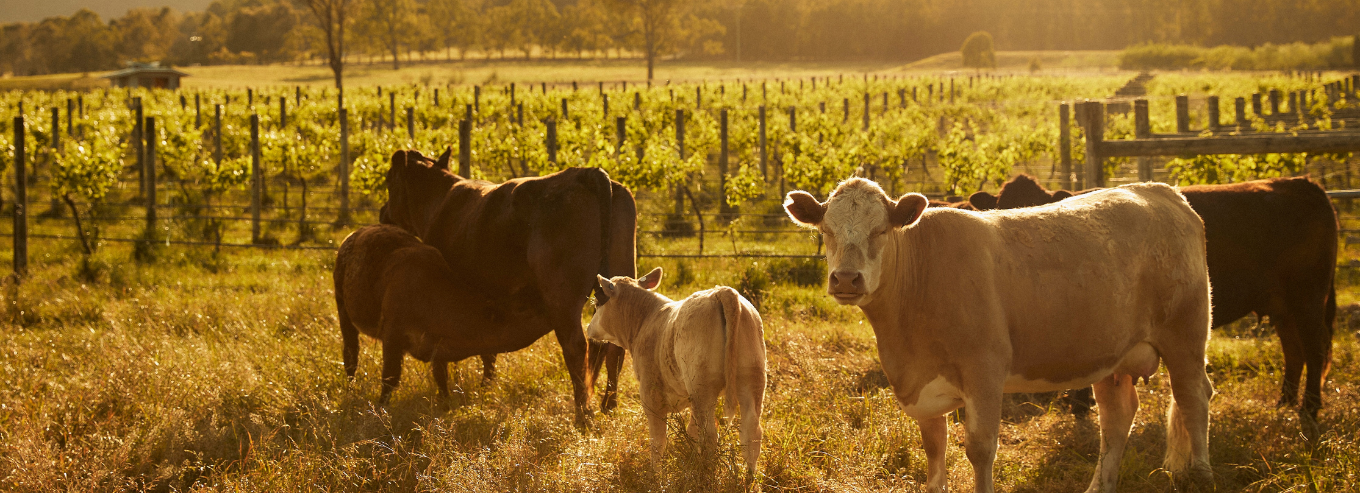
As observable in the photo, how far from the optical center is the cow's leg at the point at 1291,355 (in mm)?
6137

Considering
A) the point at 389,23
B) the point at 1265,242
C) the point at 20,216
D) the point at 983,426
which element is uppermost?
the point at 389,23

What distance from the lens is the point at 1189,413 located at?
4.59m

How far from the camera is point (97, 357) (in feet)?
23.3

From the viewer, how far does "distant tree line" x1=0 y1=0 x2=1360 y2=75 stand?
9781cm

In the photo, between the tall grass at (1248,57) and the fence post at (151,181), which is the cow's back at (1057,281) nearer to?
the fence post at (151,181)

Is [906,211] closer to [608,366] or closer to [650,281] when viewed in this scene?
[650,281]

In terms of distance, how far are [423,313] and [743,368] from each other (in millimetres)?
2644

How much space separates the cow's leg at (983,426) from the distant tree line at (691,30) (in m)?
83.5

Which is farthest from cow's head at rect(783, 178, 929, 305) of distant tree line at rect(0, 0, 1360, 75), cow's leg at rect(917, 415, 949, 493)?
distant tree line at rect(0, 0, 1360, 75)

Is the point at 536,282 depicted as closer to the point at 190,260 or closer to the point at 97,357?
the point at 97,357

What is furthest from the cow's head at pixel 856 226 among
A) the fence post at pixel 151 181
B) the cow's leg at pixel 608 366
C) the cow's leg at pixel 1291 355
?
the fence post at pixel 151 181

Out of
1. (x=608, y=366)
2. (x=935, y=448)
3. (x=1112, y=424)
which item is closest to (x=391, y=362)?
(x=608, y=366)

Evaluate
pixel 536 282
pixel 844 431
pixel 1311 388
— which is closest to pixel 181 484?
pixel 536 282

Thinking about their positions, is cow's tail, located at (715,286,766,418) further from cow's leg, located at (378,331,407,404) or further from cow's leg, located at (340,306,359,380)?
cow's leg, located at (340,306,359,380)
